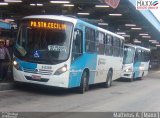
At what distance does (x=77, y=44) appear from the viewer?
17.4 meters

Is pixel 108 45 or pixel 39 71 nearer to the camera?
pixel 39 71

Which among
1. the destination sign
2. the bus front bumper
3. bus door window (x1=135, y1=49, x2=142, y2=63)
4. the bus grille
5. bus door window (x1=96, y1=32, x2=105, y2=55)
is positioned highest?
the destination sign

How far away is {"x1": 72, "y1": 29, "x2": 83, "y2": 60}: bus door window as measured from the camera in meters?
17.0

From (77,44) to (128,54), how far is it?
47.5 ft

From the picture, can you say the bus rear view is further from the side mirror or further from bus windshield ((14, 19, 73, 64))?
the side mirror

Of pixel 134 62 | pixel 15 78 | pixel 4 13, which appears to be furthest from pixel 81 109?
pixel 4 13

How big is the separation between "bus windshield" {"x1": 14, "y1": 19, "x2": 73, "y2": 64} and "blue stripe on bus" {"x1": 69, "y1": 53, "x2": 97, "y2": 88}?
0.82 m

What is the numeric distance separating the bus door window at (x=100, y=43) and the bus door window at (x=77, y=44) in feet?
8.87

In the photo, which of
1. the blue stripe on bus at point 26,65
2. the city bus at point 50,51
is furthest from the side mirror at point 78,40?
the blue stripe on bus at point 26,65

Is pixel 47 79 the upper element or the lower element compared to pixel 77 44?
lower

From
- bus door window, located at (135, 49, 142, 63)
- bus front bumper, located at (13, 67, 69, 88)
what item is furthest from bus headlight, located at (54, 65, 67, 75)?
bus door window, located at (135, 49, 142, 63)

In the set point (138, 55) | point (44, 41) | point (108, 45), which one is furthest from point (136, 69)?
point (44, 41)

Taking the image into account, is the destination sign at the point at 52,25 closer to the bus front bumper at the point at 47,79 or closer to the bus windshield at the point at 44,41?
the bus windshield at the point at 44,41

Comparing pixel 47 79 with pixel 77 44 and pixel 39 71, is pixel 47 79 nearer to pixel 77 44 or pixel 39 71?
pixel 39 71
